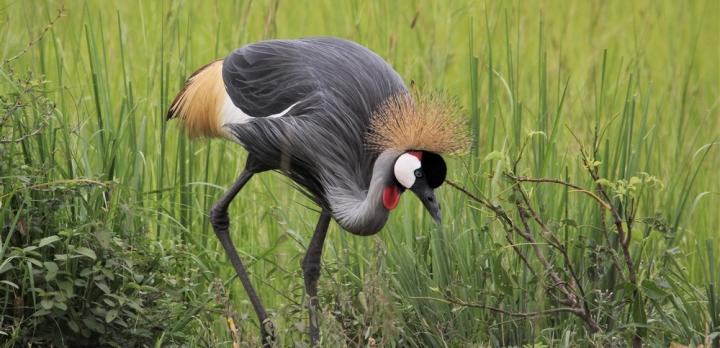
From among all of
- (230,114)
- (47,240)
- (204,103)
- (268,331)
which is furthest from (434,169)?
(47,240)

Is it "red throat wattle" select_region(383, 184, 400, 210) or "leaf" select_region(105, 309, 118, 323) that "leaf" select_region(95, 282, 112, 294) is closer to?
"leaf" select_region(105, 309, 118, 323)

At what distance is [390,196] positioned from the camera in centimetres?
350

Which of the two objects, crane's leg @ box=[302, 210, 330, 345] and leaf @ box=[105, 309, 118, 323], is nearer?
leaf @ box=[105, 309, 118, 323]

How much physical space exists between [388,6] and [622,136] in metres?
2.20

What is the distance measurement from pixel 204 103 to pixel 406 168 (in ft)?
3.02

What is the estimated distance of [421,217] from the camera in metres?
4.33

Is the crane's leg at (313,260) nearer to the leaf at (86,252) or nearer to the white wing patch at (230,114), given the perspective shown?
the white wing patch at (230,114)

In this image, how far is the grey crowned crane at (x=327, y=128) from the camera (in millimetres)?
3477

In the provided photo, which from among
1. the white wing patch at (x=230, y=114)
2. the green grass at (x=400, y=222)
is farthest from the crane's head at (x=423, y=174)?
the white wing patch at (x=230, y=114)

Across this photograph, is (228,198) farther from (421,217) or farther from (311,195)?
(421,217)

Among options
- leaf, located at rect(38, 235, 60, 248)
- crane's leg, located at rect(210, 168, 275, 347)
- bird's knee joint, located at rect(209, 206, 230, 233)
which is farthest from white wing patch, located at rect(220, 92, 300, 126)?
leaf, located at rect(38, 235, 60, 248)

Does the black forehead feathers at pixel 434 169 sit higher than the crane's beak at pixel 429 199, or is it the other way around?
the black forehead feathers at pixel 434 169

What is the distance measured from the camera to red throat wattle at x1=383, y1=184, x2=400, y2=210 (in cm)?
349

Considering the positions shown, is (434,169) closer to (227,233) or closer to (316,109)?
(316,109)
